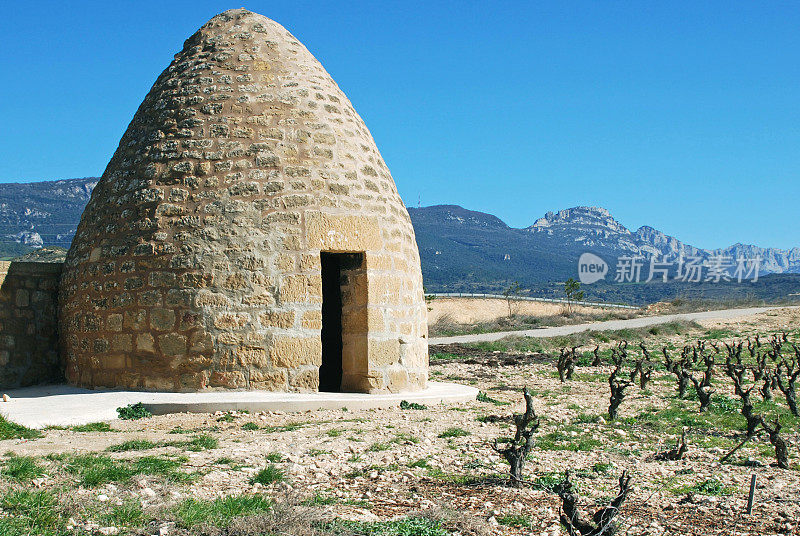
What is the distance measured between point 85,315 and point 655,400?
27.4 ft

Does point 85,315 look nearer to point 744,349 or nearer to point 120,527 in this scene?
point 120,527

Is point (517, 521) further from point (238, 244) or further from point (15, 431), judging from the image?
point (238, 244)

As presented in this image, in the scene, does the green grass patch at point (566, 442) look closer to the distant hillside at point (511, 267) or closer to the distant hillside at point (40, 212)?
the distant hillside at point (511, 267)

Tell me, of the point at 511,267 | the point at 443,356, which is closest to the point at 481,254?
the point at 511,267

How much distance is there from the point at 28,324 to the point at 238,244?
340cm

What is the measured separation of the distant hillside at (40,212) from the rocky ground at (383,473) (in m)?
93.1

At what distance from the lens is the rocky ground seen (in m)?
4.09

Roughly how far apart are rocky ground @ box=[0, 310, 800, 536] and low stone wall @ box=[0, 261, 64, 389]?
115 inches

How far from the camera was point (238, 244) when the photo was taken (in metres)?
8.16

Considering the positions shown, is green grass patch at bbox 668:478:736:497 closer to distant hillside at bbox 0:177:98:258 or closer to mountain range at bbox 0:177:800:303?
mountain range at bbox 0:177:800:303

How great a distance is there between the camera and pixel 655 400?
433 inches

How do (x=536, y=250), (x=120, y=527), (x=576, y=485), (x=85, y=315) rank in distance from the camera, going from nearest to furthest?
(x=120, y=527) < (x=576, y=485) < (x=85, y=315) < (x=536, y=250)

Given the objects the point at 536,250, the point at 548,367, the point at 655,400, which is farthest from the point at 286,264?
the point at 536,250

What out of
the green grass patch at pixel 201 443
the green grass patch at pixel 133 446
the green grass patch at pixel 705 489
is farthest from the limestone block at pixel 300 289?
the green grass patch at pixel 705 489
